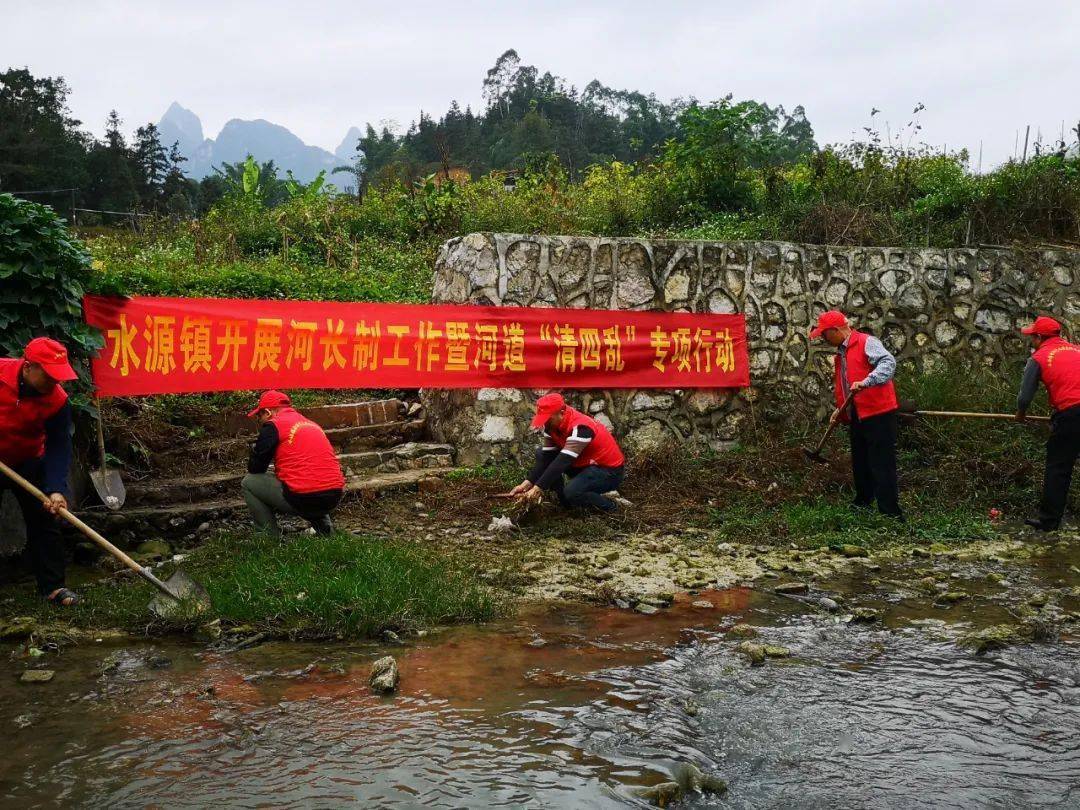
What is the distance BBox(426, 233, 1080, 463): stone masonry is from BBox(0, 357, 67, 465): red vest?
387 cm

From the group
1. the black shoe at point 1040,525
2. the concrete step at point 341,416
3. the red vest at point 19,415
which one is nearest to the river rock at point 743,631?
the black shoe at point 1040,525

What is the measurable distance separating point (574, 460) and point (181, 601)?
10.9ft

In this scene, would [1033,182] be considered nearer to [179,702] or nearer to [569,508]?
[569,508]

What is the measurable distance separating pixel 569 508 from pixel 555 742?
4.03 m

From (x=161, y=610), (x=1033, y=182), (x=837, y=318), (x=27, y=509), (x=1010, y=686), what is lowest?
(x=1010, y=686)

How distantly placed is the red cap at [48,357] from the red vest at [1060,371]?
736cm

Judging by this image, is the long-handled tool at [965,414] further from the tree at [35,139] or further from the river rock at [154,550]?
the tree at [35,139]

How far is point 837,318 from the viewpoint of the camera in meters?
7.91

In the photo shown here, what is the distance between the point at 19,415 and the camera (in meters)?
5.63

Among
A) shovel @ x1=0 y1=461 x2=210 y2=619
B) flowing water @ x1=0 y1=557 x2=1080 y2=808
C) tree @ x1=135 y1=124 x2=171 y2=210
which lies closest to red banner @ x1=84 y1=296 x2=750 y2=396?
shovel @ x1=0 y1=461 x2=210 y2=619

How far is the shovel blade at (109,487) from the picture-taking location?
22.0 feet

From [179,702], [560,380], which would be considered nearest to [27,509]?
[179,702]

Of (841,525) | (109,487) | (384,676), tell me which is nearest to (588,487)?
(841,525)

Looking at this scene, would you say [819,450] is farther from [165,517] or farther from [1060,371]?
[165,517]
